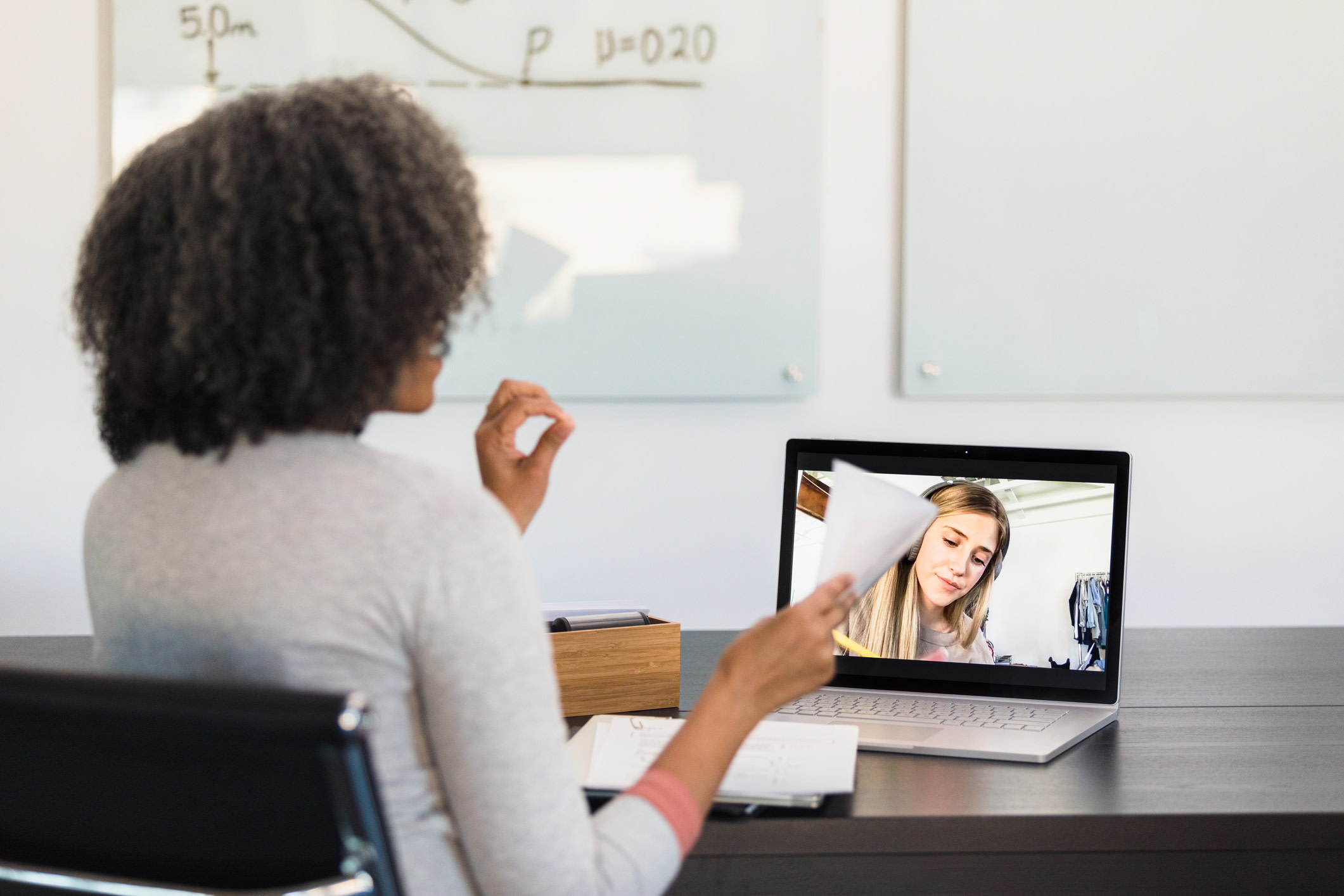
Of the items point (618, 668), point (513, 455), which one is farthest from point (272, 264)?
point (618, 668)

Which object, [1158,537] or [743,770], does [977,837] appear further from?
[1158,537]

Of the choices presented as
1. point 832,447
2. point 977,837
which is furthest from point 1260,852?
point 832,447

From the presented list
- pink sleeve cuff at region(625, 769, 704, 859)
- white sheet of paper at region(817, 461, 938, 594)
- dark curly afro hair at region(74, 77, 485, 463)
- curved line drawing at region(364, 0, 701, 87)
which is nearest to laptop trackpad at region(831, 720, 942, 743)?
white sheet of paper at region(817, 461, 938, 594)

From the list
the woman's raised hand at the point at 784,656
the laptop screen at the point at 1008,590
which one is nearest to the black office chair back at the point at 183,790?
the woman's raised hand at the point at 784,656

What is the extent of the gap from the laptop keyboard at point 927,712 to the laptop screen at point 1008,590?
24 millimetres

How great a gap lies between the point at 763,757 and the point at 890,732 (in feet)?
0.59

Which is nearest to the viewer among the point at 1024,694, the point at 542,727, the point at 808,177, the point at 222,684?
the point at 222,684

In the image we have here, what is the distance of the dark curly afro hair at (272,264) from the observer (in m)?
0.70

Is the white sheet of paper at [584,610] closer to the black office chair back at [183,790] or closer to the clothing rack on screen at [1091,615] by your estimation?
the clothing rack on screen at [1091,615]

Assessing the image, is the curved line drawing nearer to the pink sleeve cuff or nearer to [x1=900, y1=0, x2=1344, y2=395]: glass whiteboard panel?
[x1=900, y1=0, x2=1344, y2=395]: glass whiteboard panel

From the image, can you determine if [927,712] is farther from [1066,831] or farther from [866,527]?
[866,527]

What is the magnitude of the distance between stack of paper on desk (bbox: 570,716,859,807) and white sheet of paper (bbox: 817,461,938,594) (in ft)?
0.60

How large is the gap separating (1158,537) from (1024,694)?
123 centimetres

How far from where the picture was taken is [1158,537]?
2324mm
